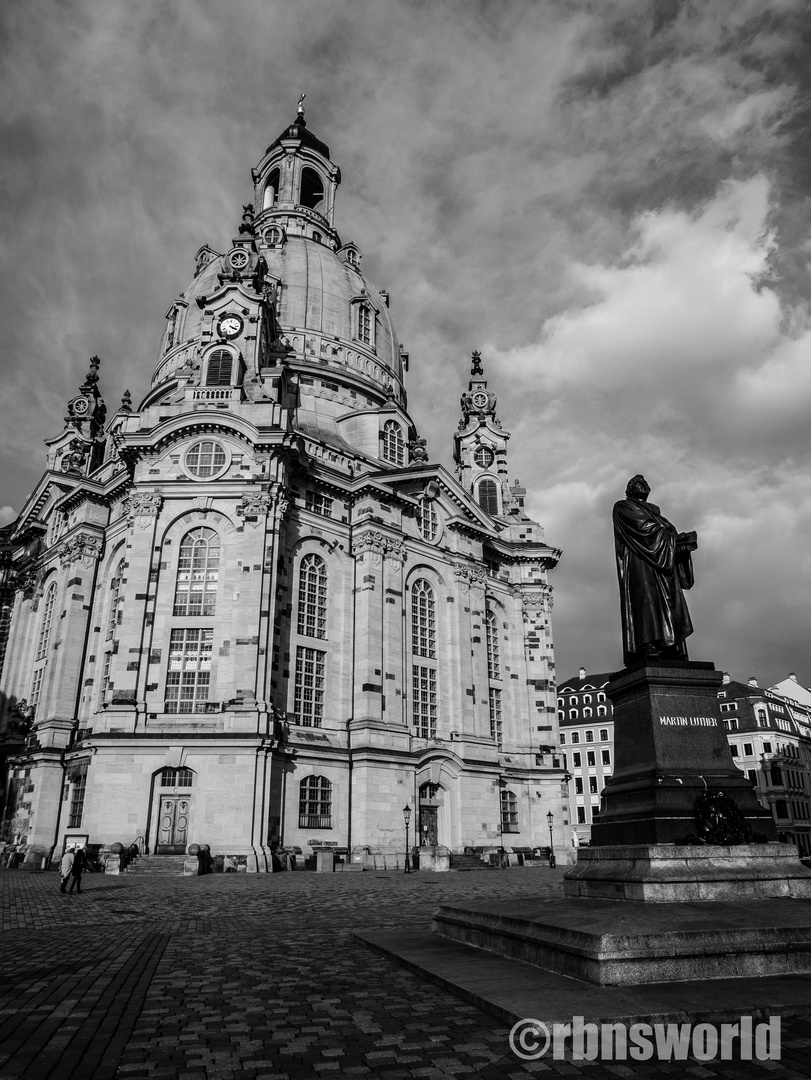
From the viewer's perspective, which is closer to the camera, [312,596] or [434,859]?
[434,859]

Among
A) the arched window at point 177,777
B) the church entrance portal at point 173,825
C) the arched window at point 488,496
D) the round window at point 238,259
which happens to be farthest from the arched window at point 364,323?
the church entrance portal at point 173,825

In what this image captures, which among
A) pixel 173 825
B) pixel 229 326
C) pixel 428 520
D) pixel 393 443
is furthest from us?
pixel 393 443

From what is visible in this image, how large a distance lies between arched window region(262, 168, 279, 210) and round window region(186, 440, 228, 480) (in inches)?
1752

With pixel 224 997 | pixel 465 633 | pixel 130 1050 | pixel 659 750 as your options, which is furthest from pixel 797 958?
pixel 465 633

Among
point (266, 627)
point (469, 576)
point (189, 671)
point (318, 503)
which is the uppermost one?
point (318, 503)

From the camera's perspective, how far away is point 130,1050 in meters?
6.35

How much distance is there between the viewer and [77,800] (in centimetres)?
3988

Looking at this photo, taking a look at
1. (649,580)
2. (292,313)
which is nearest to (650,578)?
(649,580)

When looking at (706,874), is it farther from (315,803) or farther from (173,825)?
(315,803)

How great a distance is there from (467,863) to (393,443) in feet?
97.5

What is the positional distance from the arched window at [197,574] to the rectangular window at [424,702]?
46.9 feet

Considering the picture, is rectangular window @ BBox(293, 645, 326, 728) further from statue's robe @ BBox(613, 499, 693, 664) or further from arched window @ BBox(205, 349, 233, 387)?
statue's robe @ BBox(613, 499, 693, 664)

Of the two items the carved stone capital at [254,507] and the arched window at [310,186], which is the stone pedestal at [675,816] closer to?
the carved stone capital at [254,507]

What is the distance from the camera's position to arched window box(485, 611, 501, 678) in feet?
177
